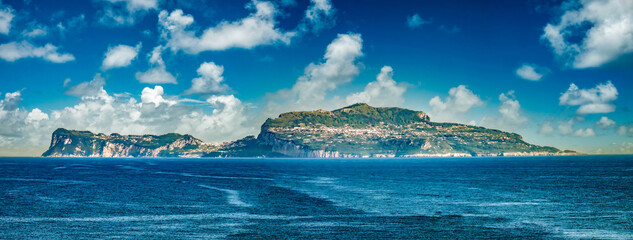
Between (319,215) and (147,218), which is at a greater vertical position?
(319,215)

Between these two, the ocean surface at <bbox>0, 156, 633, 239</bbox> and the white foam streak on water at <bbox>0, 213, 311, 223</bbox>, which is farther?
the white foam streak on water at <bbox>0, 213, 311, 223</bbox>

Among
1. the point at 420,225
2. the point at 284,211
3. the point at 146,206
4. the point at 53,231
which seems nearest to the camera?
the point at 53,231

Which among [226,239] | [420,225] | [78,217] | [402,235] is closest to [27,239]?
[78,217]

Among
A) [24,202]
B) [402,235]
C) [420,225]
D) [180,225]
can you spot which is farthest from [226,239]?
[24,202]

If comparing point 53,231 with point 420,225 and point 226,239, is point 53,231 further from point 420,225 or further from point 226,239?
point 420,225

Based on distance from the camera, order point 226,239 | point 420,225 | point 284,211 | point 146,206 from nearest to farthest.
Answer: point 226,239 → point 420,225 → point 284,211 → point 146,206

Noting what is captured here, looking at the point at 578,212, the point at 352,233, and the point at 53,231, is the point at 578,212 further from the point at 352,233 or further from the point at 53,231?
the point at 53,231

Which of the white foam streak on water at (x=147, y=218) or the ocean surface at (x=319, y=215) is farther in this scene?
the white foam streak on water at (x=147, y=218)

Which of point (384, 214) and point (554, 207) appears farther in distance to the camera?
point (554, 207)

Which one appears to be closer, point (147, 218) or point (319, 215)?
point (147, 218)
